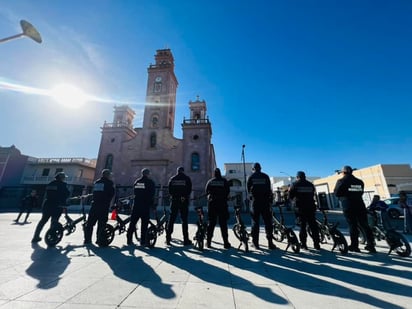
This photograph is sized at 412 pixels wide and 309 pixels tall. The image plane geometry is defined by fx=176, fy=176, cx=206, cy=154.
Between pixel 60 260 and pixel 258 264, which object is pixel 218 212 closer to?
pixel 258 264

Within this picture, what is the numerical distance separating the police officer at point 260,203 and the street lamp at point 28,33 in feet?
20.3

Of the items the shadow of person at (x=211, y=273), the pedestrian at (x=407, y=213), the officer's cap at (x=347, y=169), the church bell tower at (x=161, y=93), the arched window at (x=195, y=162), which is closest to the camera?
the shadow of person at (x=211, y=273)

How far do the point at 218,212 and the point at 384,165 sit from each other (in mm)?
25544

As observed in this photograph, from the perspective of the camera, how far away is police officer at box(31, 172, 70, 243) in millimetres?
4688

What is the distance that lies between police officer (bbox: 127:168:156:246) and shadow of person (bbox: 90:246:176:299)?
1.58 feet

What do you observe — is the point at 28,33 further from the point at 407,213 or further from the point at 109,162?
the point at 109,162

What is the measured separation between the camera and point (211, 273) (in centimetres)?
262

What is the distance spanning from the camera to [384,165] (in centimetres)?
2009

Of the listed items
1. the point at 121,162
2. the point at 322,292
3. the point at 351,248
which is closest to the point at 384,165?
the point at 351,248

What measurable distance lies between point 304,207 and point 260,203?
1025 mm

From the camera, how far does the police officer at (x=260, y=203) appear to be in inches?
163

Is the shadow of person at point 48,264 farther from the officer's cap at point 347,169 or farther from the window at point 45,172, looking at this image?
the window at point 45,172

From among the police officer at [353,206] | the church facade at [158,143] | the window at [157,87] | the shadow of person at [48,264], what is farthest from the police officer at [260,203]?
the window at [157,87]

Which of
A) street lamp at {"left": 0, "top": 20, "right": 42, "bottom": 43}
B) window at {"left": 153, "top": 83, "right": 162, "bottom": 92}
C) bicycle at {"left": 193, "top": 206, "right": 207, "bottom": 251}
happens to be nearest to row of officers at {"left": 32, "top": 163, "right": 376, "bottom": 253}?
bicycle at {"left": 193, "top": 206, "right": 207, "bottom": 251}
